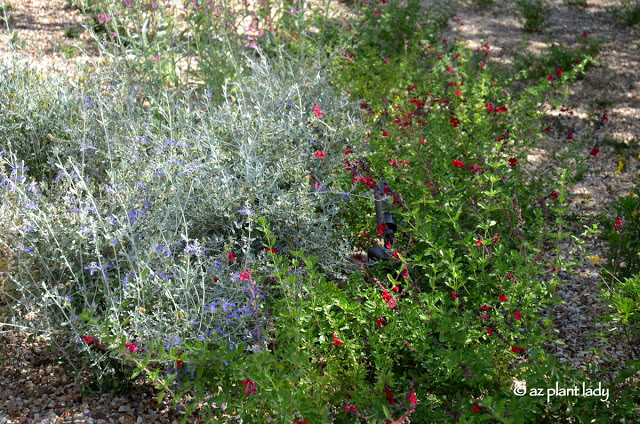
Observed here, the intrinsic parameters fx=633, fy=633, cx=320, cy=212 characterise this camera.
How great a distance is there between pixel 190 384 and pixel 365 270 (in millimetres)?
969

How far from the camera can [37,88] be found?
3.70 metres

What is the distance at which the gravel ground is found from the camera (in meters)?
2.43

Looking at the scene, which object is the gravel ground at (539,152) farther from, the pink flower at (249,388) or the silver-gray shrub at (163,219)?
the pink flower at (249,388)

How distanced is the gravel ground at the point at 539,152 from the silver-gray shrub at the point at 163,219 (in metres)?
0.18

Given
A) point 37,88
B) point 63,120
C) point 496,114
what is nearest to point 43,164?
point 63,120

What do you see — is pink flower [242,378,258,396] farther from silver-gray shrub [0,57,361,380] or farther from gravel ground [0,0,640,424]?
gravel ground [0,0,640,424]

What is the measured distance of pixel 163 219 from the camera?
2.86m

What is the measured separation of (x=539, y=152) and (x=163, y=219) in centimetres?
305

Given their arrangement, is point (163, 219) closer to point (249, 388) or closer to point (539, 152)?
point (249, 388)

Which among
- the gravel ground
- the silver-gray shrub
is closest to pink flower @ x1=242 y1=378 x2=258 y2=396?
the silver-gray shrub

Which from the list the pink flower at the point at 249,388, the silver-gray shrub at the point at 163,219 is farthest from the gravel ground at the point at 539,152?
the pink flower at the point at 249,388

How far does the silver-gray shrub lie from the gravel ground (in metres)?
0.18

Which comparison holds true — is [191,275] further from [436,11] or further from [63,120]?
[436,11]

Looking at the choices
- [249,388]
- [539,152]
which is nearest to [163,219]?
[249,388]
